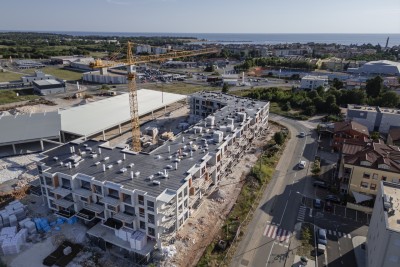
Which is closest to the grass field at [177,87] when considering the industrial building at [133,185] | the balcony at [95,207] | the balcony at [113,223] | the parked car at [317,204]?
the industrial building at [133,185]

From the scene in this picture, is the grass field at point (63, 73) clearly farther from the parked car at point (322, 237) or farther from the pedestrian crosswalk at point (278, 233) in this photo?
the parked car at point (322, 237)

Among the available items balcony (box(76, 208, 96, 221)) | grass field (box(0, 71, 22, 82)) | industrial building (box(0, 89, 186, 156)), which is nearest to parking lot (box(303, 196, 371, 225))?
balcony (box(76, 208, 96, 221))

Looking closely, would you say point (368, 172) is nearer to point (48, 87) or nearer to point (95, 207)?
point (95, 207)

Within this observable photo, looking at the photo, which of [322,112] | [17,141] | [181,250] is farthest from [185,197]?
[322,112]

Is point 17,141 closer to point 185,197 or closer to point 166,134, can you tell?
point 166,134

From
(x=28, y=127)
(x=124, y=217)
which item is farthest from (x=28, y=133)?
(x=124, y=217)

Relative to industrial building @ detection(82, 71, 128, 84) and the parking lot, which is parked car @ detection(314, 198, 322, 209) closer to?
the parking lot

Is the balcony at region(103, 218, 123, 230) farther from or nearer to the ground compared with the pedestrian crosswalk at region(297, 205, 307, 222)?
farther from the ground
